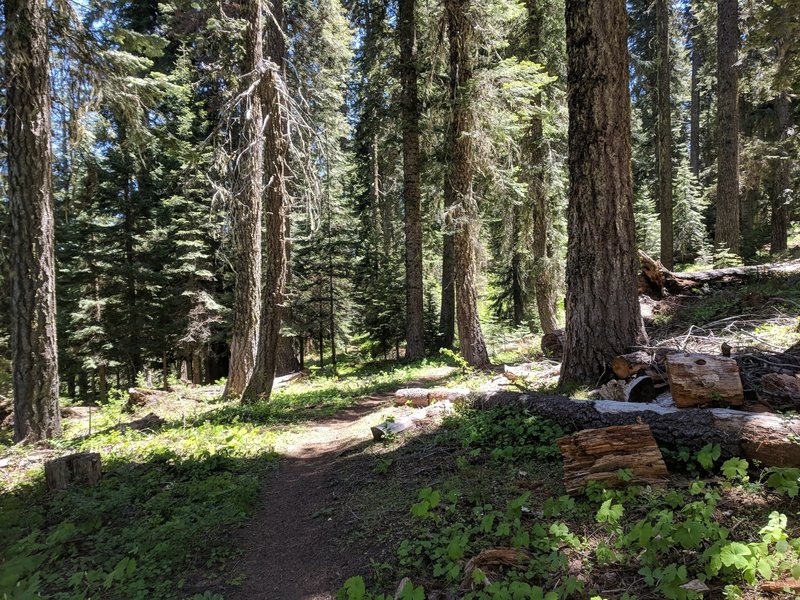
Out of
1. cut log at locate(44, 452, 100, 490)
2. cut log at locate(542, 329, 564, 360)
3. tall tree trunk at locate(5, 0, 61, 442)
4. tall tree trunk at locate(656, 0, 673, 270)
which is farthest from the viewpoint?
tall tree trunk at locate(656, 0, 673, 270)

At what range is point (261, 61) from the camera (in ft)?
29.1

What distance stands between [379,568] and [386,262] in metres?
16.0

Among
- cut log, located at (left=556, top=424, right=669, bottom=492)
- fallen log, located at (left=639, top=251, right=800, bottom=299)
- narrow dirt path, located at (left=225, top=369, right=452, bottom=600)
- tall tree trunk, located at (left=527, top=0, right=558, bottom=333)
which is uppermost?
tall tree trunk, located at (left=527, top=0, right=558, bottom=333)

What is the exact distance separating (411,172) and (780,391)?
422 inches

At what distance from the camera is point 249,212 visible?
9609 millimetres

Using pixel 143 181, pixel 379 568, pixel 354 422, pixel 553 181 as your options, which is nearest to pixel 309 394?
pixel 354 422

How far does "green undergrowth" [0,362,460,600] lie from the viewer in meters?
3.24

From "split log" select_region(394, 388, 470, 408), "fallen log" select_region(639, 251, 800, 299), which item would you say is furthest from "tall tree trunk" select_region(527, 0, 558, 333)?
"split log" select_region(394, 388, 470, 408)

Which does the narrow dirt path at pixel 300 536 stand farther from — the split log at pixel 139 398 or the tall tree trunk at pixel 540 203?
the tall tree trunk at pixel 540 203

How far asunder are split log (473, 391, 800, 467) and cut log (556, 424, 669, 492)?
289 millimetres

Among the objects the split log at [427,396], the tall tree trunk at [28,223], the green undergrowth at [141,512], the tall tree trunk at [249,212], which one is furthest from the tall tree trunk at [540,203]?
the tall tree trunk at [28,223]

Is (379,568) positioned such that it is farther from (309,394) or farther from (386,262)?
(386,262)

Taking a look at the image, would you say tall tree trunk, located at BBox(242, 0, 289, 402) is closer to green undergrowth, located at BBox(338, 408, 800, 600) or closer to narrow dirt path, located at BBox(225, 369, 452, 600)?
narrow dirt path, located at BBox(225, 369, 452, 600)

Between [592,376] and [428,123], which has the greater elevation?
[428,123]
